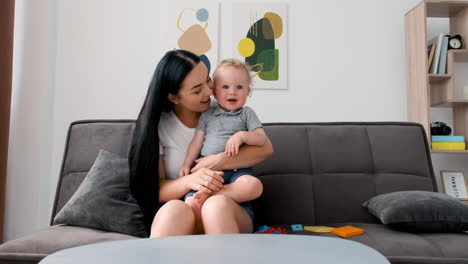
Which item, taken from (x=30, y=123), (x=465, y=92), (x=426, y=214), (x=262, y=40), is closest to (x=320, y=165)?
(x=426, y=214)

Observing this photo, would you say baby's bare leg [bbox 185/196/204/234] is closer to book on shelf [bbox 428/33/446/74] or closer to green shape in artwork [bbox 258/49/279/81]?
green shape in artwork [bbox 258/49/279/81]

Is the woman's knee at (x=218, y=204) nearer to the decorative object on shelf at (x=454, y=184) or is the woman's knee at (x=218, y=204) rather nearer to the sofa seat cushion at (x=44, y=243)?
the sofa seat cushion at (x=44, y=243)

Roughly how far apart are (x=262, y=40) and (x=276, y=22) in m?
0.18

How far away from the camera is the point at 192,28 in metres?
2.97

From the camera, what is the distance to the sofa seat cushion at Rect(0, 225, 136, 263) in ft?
4.17

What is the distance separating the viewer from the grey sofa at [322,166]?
1718 millimetres

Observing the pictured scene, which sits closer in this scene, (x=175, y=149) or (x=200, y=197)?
(x=200, y=197)

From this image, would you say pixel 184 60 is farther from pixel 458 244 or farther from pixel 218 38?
pixel 218 38

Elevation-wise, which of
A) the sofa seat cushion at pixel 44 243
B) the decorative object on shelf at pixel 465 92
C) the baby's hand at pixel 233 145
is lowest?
the sofa seat cushion at pixel 44 243

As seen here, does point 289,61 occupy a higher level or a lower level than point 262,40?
lower

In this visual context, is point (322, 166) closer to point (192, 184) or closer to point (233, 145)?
point (233, 145)

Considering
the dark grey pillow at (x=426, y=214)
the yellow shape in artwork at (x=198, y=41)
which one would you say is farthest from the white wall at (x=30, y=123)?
the dark grey pillow at (x=426, y=214)

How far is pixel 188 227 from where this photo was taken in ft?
3.96

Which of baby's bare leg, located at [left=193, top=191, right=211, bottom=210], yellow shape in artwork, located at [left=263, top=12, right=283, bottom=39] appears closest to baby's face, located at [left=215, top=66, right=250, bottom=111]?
baby's bare leg, located at [left=193, top=191, right=211, bottom=210]
